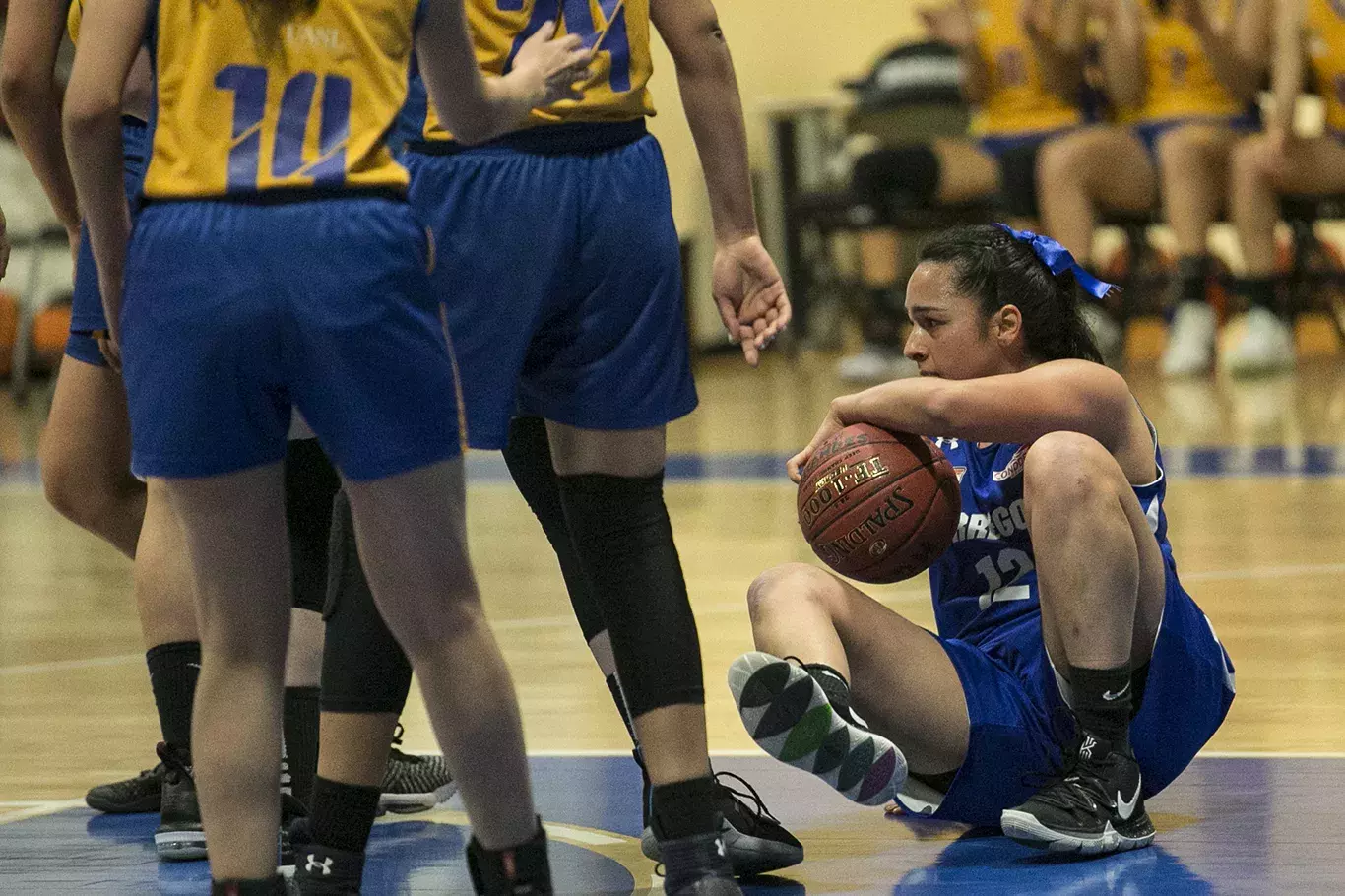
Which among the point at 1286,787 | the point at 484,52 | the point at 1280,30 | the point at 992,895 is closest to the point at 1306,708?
the point at 1286,787

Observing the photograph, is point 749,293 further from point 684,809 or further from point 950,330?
point 684,809

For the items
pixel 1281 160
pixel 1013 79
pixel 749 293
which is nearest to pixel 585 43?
pixel 749 293

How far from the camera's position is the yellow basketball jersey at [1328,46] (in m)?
9.35

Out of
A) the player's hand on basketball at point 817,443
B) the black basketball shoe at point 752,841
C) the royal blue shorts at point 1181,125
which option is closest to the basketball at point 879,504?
the player's hand on basketball at point 817,443

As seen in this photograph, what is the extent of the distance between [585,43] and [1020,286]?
0.81 metres

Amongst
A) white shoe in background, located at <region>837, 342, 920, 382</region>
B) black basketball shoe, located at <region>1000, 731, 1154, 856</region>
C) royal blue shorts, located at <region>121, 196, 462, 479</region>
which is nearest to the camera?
royal blue shorts, located at <region>121, 196, 462, 479</region>

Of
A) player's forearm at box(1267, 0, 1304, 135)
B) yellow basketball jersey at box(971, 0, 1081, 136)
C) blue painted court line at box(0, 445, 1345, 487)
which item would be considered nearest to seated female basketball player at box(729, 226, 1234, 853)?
blue painted court line at box(0, 445, 1345, 487)

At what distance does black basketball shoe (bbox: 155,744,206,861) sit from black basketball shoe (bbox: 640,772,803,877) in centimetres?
65

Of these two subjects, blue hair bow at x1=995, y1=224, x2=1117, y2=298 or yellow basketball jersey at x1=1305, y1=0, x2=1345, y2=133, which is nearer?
blue hair bow at x1=995, y1=224, x2=1117, y2=298

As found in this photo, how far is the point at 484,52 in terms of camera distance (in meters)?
2.50

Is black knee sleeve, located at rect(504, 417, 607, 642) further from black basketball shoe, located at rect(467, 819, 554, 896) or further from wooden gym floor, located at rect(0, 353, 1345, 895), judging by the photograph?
black basketball shoe, located at rect(467, 819, 554, 896)

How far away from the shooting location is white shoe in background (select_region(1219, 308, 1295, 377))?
973 cm

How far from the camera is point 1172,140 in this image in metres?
9.71

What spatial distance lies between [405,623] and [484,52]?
29.9 inches
